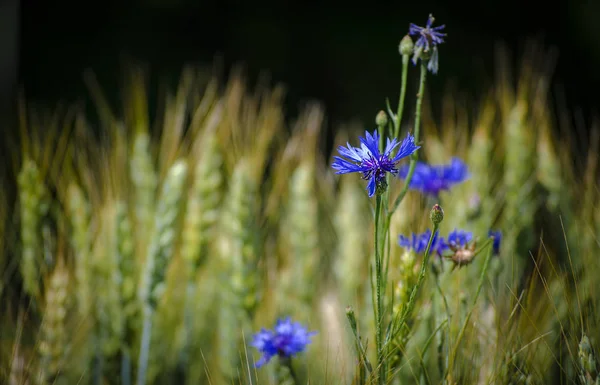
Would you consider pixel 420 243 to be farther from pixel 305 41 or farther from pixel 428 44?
pixel 305 41

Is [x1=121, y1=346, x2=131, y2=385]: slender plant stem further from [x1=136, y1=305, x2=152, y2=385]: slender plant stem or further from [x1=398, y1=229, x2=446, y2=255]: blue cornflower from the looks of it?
[x1=398, y1=229, x2=446, y2=255]: blue cornflower

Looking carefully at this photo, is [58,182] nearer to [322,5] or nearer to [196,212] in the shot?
[196,212]

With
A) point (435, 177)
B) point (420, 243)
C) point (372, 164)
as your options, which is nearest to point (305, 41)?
point (435, 177)

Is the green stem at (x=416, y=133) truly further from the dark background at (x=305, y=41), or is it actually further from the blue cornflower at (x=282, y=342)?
the dark background at (x=305, y=41)

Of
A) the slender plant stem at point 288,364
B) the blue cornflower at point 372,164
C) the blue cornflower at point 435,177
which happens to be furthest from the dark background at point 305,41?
the blue cornflower at point 372,164

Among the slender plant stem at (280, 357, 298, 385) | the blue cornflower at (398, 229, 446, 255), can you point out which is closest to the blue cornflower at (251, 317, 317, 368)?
the slender plant stem at (280, 357, 298, 385)

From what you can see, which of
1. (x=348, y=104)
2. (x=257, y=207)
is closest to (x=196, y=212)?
(x=257, y=207)

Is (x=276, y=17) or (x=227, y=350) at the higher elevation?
(x=276, y=17)
